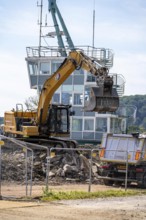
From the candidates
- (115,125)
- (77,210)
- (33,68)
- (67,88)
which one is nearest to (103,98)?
(77,210)

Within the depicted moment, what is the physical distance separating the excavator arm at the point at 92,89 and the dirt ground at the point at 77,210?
312 inches

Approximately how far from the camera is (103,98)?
88.1 feet

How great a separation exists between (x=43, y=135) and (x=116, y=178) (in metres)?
10.1

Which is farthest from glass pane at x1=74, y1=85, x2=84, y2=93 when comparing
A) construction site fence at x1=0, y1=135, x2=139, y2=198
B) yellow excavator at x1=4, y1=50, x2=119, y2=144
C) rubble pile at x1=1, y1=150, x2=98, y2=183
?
construction site fence at x1=0, y1=135, x2=139, y2=198

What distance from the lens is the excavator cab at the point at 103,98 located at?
2675 centimetres

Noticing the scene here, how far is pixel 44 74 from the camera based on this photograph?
58.3 meters

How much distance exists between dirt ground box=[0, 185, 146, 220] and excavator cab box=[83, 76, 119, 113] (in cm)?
782

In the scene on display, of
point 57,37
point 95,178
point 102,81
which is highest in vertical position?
point 57,37

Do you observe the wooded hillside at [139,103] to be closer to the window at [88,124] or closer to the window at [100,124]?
the window at [88,124]

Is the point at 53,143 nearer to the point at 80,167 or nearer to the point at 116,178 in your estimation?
the point at 80,167

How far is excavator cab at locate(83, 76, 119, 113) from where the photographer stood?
26750mm

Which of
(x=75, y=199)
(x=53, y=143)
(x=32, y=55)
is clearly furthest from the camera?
(x=32, y=55)

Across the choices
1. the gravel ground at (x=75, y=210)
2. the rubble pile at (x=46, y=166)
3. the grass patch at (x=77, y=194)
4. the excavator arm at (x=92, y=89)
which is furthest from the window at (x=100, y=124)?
the gravel ground at (x=75, y=210)

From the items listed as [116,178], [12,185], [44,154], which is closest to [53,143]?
[44,154]
